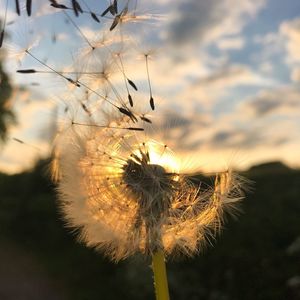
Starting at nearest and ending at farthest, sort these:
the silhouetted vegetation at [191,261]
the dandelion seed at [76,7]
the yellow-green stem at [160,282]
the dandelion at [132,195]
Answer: the dandelion seed at [76,7] → the yellow-green stem at [160,282] → the dandelion at [132,195] → the silhouetted vegetation at [191,261]

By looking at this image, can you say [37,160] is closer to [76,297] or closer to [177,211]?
[76,297]

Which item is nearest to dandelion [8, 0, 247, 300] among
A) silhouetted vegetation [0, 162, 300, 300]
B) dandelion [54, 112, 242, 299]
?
dandelion [54, 112, 242, 299]

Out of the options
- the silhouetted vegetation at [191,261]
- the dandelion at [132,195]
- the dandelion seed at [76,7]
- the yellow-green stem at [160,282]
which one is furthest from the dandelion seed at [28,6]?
the silhouetted vegetation at [191,261]

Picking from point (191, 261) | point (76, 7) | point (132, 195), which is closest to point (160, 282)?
point (132, 195)

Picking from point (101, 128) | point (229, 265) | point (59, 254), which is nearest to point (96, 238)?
point (101, 128)

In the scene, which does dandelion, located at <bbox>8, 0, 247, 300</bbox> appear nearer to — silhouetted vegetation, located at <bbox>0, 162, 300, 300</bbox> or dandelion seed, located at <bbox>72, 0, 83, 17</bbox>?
dandelion seed, located at <bbox>72, 0, 83, 17</bbox>

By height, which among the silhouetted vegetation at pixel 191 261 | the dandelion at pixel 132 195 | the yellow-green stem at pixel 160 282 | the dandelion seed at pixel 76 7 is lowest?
the yellow-green stem at pixel 160 282

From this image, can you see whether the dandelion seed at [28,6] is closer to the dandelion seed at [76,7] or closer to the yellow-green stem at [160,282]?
the dandelion seed at [76,7]

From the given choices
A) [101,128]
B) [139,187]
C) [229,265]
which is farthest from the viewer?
[229,265]
